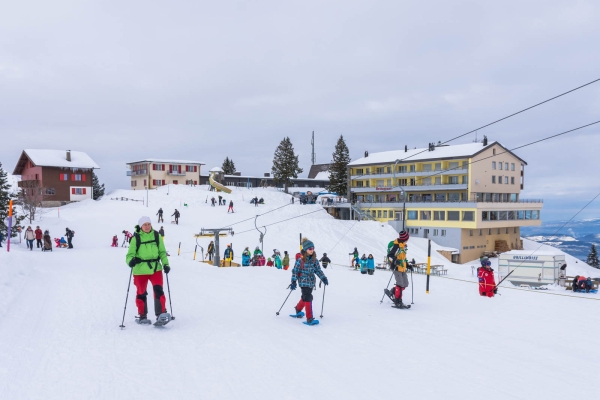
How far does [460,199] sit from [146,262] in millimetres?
50216

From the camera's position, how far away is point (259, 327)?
7867 mm

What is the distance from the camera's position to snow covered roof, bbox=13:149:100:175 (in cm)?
5462

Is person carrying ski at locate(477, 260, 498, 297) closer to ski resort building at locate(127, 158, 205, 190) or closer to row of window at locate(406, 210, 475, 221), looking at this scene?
row of window at locate(406, 210, 475, 221)

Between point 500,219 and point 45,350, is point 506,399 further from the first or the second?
point 500,219

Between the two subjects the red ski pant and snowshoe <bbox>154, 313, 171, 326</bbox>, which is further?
the red ski pant

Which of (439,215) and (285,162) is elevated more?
(285,162)

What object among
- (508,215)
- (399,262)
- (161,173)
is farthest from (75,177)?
(399,262)

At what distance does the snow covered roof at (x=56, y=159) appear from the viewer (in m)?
54.6

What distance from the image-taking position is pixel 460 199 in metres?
52.3

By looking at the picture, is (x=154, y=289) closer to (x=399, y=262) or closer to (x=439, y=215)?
(x=399, y=262)

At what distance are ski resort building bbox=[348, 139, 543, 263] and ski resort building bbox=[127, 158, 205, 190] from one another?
29950 mm

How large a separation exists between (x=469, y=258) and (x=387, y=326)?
154 ft

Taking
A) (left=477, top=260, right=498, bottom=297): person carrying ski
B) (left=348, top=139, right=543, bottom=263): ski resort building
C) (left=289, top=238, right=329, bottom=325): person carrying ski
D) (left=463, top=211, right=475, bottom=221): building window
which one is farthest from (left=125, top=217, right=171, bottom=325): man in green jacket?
(left=463, top=211, right=475, bottom=221): building window

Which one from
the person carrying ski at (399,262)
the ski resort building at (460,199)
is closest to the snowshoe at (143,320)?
the person carrying ski at (399,262)
